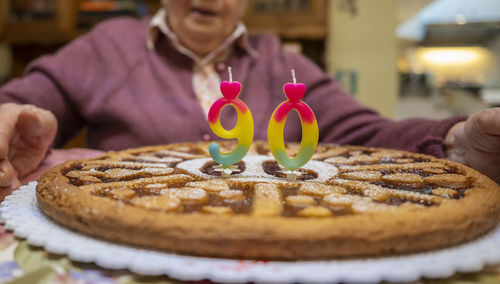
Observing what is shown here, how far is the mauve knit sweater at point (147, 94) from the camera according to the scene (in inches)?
59.2

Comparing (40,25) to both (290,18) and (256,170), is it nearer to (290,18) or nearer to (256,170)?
(290,18)

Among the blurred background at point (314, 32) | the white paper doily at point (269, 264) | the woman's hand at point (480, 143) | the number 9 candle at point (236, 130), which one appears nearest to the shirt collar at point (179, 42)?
the number 9 candle at point (236, 130)

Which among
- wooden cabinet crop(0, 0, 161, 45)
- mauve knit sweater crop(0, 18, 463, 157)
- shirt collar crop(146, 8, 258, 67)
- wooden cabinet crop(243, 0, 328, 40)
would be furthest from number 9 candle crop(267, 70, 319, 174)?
wooden cabinet crop(0, 0, 161, 45)

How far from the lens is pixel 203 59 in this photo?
1703mm

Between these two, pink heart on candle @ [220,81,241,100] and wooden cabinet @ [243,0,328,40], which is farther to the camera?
wooden cabinet @ [243,0,328,40]

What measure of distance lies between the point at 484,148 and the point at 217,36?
3.40ft

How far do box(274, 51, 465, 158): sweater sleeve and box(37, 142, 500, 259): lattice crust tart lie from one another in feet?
0.73

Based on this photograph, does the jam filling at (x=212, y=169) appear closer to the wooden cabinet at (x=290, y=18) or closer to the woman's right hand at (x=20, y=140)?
the woman's right hand at (x=20, y=140)

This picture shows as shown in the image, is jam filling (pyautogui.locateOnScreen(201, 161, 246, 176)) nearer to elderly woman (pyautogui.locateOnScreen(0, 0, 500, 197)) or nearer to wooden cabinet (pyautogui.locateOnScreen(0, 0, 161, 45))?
elderly woman (pyautogui.locateOnScreen(0, 0, 500, 197))

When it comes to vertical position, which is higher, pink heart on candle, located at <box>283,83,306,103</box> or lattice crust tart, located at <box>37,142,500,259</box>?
pink heart on candle, located at <box>283,83,306,103</box>

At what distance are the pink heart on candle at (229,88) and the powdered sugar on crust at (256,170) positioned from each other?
163 millimetres

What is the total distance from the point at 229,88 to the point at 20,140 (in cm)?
52

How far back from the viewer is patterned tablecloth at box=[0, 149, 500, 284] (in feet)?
1.63

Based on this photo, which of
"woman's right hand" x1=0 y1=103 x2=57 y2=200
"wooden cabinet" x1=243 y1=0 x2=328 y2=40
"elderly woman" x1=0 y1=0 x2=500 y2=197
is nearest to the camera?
"woman's right hand" x1=0 y1=103 x2=57 y2=200
